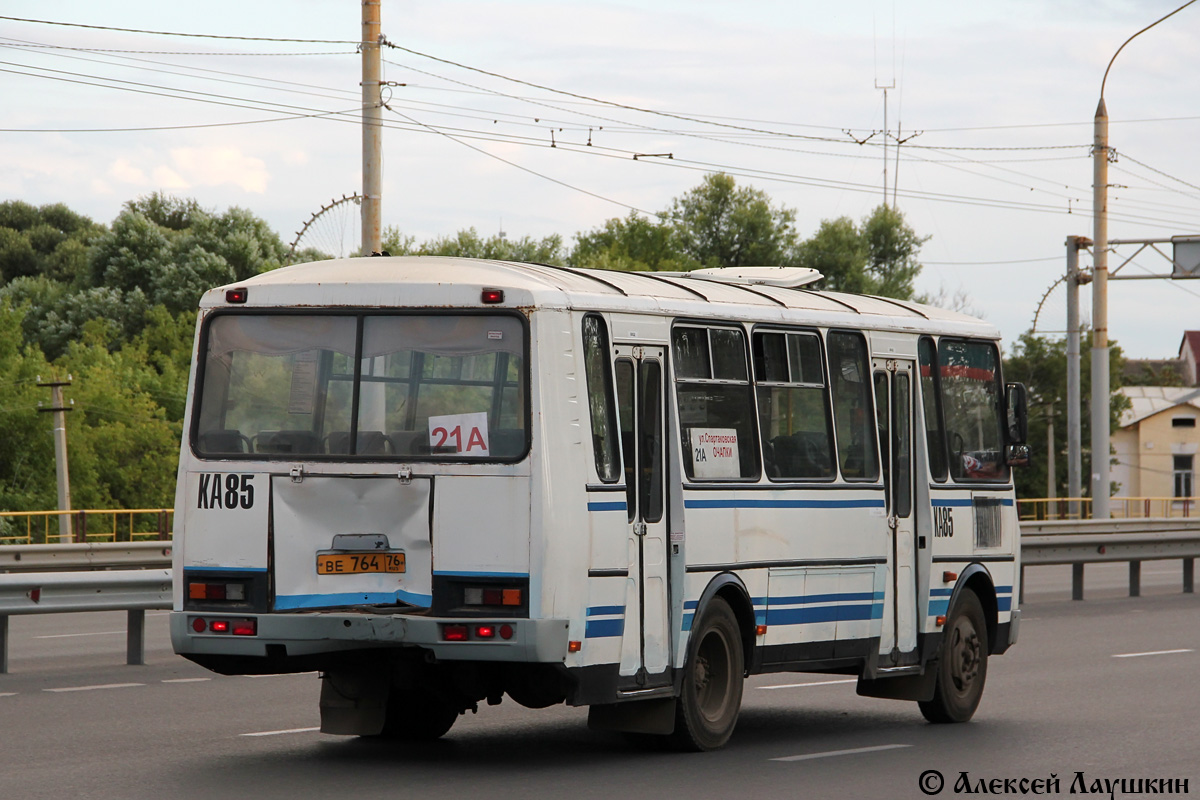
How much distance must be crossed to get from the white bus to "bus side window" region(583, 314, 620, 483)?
2 cm

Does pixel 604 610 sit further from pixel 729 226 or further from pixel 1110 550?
pixel 729 226

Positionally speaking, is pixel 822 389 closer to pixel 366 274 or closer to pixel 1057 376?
pixel 366 274

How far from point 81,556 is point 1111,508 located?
5512cm

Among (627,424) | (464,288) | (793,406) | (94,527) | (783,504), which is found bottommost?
(94,527)

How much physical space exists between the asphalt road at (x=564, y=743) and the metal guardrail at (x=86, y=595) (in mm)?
386

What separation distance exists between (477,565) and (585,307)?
1515 mm

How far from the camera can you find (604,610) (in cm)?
975

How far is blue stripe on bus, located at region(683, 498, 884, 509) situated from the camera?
419 inches

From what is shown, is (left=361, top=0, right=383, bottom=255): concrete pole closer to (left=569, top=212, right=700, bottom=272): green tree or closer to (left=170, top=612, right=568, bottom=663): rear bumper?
(left=170, top=612, right=568, bottom=663): rear bumper

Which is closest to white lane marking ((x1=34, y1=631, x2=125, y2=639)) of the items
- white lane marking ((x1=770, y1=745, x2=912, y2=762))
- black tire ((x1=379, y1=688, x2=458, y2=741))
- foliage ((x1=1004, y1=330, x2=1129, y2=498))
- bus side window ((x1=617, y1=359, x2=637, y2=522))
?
black tire ((x1=379, y1=688, x2=458, y2=741))

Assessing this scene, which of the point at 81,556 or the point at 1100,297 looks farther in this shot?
the point at 1100,297

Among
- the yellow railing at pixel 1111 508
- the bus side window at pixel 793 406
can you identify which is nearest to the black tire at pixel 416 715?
the bus side window at pixel 793 406

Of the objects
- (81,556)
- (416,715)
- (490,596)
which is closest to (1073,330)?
(81,556)

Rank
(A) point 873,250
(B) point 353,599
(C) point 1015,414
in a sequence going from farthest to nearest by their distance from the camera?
(A) point 873,250, (C) point 1015,414, (B) point 353,599
